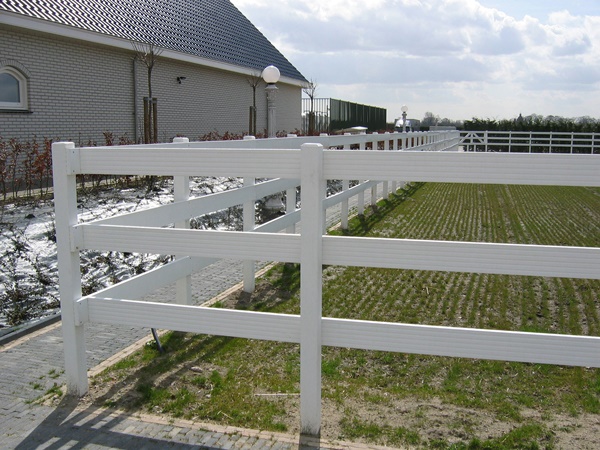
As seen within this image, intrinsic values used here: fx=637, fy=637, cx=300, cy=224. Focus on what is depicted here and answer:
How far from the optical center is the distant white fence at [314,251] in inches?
121

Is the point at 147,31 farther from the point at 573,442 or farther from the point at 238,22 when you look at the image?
the point at 573,442

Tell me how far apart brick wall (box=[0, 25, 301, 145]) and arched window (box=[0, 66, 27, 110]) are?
6.2 inches

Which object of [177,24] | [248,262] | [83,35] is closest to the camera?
[248,262]

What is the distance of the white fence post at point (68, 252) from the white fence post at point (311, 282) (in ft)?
4.59

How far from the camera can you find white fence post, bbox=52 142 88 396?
12.3 ft

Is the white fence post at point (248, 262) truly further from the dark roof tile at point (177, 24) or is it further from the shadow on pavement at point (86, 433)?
the dark roof tile at point (177, 24)

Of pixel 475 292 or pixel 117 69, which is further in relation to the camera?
pixel 117 69

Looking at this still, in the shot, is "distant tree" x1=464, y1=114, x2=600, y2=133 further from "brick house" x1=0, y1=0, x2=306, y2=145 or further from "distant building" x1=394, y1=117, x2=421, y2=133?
"brick house" x1=0, y1=0, x2=306, y2=145

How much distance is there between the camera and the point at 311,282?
3.30m

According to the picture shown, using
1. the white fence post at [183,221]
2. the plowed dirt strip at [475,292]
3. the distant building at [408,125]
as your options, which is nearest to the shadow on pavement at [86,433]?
the white fence post at [183,221]

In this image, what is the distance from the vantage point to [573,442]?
3.24 metres

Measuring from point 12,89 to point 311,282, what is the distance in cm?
1220

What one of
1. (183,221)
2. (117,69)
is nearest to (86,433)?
(183,221)

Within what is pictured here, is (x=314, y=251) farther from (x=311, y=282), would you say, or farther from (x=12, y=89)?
(x=12, y=89)
